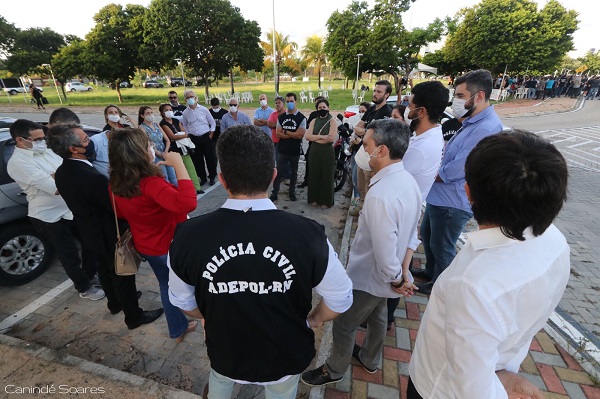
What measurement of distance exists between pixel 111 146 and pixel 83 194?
0.61m

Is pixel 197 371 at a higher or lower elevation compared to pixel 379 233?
lower

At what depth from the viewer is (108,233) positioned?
103 inches

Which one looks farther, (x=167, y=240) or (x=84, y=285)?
(x=84, y=285)

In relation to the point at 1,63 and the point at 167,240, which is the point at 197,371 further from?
the point at 1,63

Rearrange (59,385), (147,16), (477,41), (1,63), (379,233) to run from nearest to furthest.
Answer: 1. (379,233)
2. (59,385)
3. (147,16)
4. (477,41)
5. (1,63)

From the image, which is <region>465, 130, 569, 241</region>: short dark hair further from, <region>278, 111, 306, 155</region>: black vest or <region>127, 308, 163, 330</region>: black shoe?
<region>278, 111, 306, 155</region>: black vest

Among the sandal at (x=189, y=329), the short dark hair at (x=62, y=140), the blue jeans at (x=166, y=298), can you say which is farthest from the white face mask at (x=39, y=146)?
the sandal at (x=189, y=329)

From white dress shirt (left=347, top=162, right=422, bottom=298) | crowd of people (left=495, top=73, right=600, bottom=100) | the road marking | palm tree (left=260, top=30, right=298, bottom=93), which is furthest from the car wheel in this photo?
palm tree (left=260, top=30, right=298, bottom=93)

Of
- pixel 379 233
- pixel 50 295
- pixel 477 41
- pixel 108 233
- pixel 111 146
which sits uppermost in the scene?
pixel 477 41

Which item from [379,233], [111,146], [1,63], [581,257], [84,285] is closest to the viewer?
[379,233]

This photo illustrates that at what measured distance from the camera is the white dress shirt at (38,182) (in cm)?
312

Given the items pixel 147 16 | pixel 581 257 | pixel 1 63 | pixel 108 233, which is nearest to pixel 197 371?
pixel 108 233

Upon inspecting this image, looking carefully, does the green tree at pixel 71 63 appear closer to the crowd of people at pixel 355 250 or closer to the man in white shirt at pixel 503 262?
the crowd of people at pixel 355 250

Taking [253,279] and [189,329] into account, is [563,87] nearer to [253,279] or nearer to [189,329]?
[189,329]
